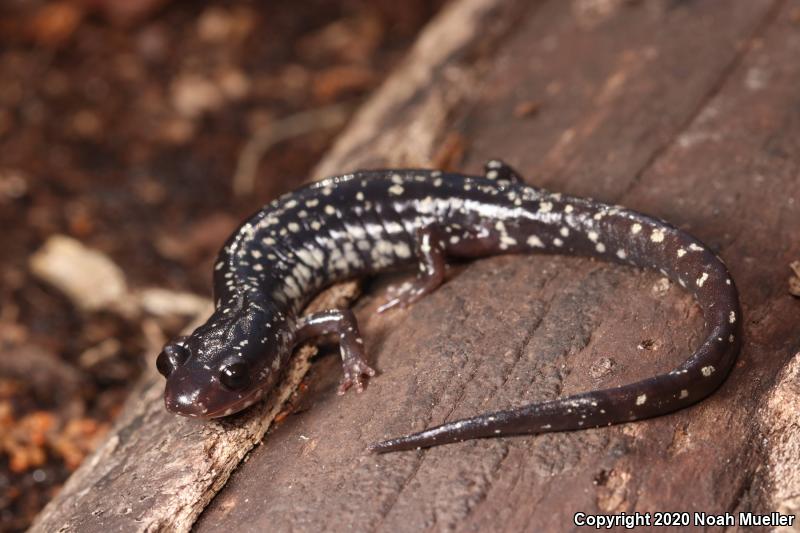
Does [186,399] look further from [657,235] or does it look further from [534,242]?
[657,235]

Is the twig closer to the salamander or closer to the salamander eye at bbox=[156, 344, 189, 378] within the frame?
the salamander

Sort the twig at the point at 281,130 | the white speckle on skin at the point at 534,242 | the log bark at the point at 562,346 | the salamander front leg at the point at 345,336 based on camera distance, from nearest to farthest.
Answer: the log bark at the point at 562,346
the salamander front leg at the point at 345,336
the white speckle on skin at the point at 534,242
the twig at the point at 281,130

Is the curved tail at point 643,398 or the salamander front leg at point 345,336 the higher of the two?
the salamander front leg at point 345,336

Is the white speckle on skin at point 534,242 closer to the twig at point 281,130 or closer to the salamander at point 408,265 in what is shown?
the salamander at point 408,265

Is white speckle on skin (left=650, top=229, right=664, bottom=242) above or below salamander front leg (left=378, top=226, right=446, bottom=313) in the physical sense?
below

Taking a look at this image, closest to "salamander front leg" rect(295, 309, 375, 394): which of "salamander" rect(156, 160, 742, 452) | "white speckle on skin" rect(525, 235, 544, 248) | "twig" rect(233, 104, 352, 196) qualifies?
"salamander" rect(156, 160, 742, 452)

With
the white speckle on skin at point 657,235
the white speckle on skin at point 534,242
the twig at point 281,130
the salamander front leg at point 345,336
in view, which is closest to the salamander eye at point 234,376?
the salamander front leg at point 345,336
